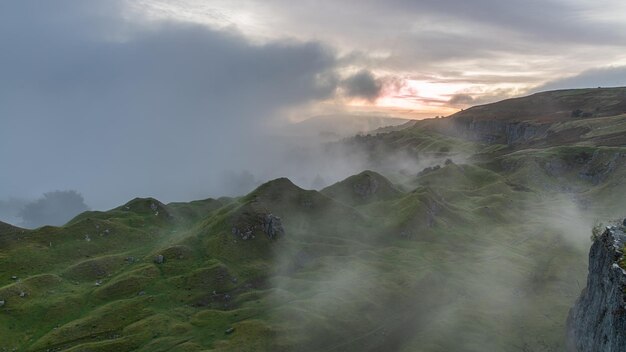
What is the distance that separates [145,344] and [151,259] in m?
54.9

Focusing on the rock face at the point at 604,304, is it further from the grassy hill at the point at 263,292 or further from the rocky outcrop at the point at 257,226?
the rocky outcrop at the point at 257,226

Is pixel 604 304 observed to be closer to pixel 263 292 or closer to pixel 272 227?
pixel 263 292

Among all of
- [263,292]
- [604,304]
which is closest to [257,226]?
[263,292]

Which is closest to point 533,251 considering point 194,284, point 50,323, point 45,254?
point 194,284

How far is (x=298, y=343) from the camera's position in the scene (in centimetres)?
12150

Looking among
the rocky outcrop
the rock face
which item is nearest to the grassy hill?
the rocky outcrop

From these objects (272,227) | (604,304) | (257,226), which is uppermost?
(257,226)

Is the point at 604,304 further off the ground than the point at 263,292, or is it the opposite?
the point at 604,304

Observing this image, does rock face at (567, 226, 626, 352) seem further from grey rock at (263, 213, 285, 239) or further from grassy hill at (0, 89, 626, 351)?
grey rock at (263, 213, 285, 239)

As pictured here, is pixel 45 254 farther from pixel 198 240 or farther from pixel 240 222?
pixel 240 222

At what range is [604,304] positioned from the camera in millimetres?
78375

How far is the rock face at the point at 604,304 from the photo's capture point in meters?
67.3

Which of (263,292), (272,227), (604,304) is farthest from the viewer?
(272,227)

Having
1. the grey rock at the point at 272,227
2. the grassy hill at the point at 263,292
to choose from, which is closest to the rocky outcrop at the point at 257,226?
the grey rock at the point at 272,227
